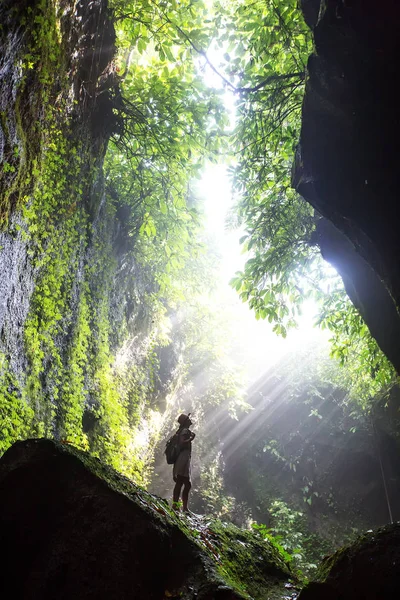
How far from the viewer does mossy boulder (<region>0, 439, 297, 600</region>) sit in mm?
2459

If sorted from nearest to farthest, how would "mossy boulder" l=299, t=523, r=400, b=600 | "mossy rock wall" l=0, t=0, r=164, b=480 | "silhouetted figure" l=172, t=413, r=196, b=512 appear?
"mossy boulder" l=299, t=523, r=400, b=600 < "mossy rock wall" l=0, t=0, r=164, b=480 < "silhouetted figure" l=172, t=413, r=196, b=512

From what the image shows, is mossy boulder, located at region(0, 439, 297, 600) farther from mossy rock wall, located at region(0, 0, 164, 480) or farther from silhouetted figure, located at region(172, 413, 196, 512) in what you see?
silhouetted figure, located at region(172, 413, 196, 512)

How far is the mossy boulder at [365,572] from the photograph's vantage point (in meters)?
2.13

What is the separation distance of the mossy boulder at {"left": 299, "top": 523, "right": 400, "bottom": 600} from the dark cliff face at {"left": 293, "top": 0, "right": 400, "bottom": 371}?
9.08ft

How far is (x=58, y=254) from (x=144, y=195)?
4.07 meters

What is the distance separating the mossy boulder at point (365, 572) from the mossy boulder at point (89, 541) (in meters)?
0.54

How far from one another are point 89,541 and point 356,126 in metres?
4.65

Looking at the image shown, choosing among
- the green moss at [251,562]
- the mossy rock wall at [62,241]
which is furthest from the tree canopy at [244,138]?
the green moss at [251,562]

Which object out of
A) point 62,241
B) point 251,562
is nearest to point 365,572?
point 251,562

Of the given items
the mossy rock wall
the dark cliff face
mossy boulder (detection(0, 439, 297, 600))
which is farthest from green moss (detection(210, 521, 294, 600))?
the dark cliff face

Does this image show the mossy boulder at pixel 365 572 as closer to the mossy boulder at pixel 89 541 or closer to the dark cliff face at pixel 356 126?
the mossy boulder at pixel 89 541

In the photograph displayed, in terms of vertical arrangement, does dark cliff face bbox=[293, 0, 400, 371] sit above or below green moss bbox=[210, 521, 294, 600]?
above

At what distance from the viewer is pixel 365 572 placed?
224 centimetres

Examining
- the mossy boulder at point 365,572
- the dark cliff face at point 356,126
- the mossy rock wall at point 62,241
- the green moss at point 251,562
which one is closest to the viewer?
the mossy boulder at point 365,572
